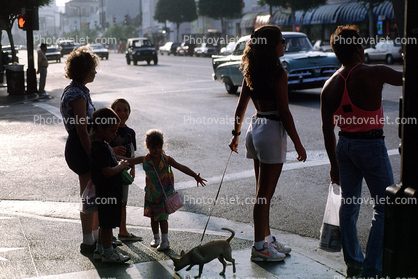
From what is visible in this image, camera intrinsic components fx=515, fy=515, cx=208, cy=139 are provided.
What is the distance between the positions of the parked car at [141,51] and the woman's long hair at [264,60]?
33.8 metres

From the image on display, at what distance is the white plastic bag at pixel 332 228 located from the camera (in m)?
3.74

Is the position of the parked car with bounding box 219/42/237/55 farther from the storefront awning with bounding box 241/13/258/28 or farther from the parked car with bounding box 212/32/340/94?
the storefront awning with bounding box 241/13/258/28

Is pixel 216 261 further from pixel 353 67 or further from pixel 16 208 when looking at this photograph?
pixel 16 208

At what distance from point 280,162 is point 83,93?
168 cm

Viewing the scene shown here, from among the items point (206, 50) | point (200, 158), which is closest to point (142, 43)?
point (206, 50)

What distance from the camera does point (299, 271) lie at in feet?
12.5

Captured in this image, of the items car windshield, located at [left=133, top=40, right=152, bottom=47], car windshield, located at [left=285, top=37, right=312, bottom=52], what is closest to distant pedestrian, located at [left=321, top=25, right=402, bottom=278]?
car windshield, located at [left=285, top=37, right=312, bottom=52]

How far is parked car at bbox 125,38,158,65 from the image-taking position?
37.2m

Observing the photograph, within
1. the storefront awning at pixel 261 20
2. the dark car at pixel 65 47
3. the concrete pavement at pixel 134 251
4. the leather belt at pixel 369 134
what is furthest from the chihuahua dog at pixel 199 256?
the dark car at pixel 65 47

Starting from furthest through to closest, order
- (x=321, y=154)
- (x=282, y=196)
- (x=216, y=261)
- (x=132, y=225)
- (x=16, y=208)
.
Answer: (x=321, y=154), (x=282, y=196), (x=16, y=208), (x=132, y=225), (x=216, y=261)

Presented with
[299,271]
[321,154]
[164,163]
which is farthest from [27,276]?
[321,154]

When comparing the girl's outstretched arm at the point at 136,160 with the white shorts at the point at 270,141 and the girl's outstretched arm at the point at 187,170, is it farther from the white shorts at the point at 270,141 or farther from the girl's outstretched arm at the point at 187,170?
the white shorts at the point at 270,141

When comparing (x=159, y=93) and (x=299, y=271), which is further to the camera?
(x=159, y=93)

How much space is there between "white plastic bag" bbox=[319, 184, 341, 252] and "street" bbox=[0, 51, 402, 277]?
1.00 metres
